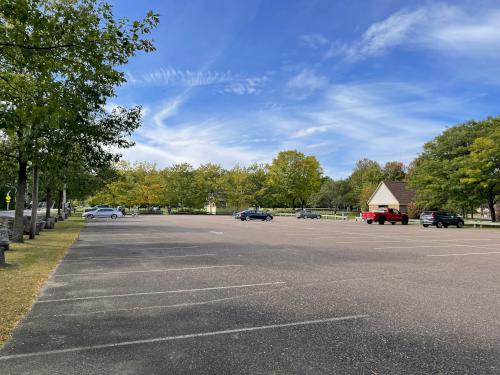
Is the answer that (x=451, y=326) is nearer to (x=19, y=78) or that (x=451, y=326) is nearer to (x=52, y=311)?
(x=52, y=311)

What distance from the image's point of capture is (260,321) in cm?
586

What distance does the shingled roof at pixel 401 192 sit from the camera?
64375 mm

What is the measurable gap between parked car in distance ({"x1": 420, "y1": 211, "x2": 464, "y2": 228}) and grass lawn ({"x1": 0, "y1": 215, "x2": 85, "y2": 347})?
33.7 metres

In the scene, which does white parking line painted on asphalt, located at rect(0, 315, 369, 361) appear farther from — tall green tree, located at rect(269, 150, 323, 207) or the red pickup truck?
tall green tree, located at rect(269, 150, 323, 207)

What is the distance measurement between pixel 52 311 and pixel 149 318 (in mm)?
1748

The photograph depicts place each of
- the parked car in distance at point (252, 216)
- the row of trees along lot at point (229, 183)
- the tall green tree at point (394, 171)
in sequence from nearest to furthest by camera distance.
A: the parked car in distance at point (252, 216) < the row of trees along lot at point (229, 183) < the tall green tree at point (394, 171)

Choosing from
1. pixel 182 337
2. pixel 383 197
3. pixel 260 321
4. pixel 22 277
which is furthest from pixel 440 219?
pixel 182 337

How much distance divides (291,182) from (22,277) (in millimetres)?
76874

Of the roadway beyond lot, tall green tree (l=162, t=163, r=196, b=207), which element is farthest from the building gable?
the roadway beyond lot

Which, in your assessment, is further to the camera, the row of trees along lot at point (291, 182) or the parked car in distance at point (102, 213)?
the parked car in distance at point (102, 213)

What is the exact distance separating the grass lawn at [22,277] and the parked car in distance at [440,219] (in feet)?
110

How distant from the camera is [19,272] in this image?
9.80m

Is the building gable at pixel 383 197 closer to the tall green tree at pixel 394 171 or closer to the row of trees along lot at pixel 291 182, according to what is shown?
the row of trees along lot at pixel 291 182

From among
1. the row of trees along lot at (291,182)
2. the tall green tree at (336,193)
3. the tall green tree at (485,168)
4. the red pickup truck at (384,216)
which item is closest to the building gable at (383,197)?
the row of trees along lot at (291,182)
